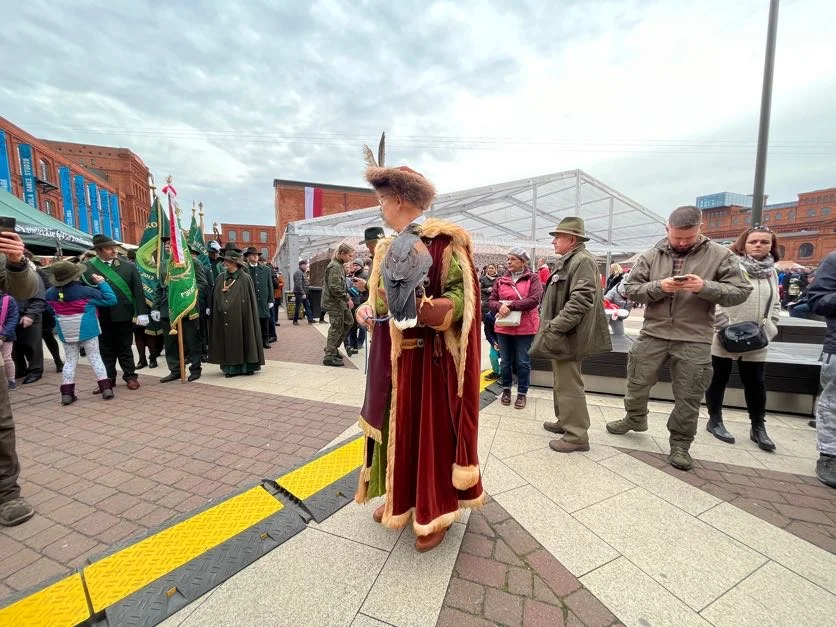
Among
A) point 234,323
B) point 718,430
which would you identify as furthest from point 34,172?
point 718,430

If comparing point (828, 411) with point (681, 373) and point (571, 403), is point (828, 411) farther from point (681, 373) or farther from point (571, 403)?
point (571, 403)

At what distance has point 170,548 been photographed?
2.02 meters

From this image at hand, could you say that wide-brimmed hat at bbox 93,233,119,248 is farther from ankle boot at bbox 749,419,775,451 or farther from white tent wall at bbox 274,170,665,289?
ankle boot at bbox 749,419,775,451

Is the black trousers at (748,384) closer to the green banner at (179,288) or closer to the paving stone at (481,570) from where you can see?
the paving stone at (481,570)

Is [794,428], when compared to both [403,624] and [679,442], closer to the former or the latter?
[679,442]

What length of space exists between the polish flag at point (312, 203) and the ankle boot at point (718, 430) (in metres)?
36.0

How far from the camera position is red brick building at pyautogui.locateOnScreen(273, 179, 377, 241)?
133ft

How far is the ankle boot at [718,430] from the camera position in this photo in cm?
340

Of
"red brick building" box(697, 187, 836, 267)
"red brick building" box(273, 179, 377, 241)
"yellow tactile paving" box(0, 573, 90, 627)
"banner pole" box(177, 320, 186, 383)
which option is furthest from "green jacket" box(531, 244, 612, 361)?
"red brick building" box(697, 187, 836, 267)

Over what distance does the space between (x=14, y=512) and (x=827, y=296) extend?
5.68 m

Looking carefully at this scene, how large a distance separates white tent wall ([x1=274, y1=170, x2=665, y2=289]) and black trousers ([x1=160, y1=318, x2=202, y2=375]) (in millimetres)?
6730

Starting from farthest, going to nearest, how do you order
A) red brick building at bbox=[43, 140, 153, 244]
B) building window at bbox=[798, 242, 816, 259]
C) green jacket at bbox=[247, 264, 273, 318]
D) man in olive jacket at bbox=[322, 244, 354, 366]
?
red brick building at bbox=[43, 140, 153, 244] → building window at bbox=[798, 242, 816, 259] → green jacket at bbox=[247, 264, 273, 318] → man in olive jacket at bbox=[322, 244, 354, 366]

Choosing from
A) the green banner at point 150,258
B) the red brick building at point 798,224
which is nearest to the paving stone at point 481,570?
the green banner at point 150,258

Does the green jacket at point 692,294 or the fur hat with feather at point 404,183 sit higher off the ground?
the fur hat with feather at point 404,183
